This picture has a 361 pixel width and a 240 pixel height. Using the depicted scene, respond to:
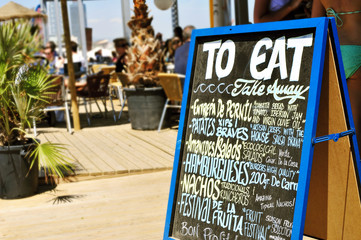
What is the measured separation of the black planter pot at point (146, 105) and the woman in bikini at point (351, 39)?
218 inches

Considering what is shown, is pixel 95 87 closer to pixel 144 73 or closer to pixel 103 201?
pixel 144 73

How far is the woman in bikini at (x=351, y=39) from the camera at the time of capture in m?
2.76

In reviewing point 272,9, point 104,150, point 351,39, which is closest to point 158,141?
point 104,150

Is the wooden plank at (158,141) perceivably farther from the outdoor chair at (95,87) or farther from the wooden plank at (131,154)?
the outdoor chair at (95,87)

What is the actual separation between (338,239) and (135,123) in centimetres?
604

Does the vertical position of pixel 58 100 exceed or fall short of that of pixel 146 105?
it exceeds it

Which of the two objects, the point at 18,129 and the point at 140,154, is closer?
the point at 18,129

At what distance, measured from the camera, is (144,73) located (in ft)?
27.5

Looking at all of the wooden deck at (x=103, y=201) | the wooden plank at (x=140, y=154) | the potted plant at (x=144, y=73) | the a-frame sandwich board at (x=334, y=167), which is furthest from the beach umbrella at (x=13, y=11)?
the a-frame sandwich board at (x=334, y=167)

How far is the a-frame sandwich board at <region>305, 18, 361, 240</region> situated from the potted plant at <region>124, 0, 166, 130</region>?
5.65 m

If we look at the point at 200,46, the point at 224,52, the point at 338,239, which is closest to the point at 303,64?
the point at 224,52

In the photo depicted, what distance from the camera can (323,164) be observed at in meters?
2.63

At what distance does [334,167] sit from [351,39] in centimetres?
73

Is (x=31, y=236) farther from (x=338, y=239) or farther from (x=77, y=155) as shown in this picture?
(x=77, y=155)
